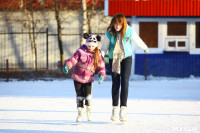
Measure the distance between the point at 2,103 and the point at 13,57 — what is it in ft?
56.5

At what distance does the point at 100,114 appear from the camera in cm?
734

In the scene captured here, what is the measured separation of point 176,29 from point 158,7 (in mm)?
1386

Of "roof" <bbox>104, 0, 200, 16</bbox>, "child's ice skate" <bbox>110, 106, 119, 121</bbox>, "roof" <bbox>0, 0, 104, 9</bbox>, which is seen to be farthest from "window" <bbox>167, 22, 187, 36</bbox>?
"child's ice skate" <bbox>110, 106, 119, 121</bbox>

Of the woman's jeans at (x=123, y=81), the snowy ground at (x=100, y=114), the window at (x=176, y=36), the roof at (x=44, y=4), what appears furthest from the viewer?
the roof at (x=44, y=4)

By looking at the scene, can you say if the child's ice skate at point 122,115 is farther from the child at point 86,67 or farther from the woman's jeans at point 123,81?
the child at point 86,67

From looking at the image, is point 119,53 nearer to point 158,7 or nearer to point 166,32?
point 158,7

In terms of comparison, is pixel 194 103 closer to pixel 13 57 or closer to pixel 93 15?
pixel 93 15

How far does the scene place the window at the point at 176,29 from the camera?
703 inches

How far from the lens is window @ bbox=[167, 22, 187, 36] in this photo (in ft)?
58.6

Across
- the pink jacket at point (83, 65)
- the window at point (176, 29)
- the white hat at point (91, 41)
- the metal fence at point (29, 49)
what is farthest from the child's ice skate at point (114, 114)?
the metal fence at point (29, 49)

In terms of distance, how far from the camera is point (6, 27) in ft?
85.7

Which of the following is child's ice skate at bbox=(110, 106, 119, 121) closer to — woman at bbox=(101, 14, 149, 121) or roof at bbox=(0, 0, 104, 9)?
woman at bbox=(101, 14, 149, 121)

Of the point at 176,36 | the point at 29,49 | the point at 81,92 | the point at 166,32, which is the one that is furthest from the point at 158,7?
the point at 81,92

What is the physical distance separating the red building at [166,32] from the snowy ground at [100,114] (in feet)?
21.6
